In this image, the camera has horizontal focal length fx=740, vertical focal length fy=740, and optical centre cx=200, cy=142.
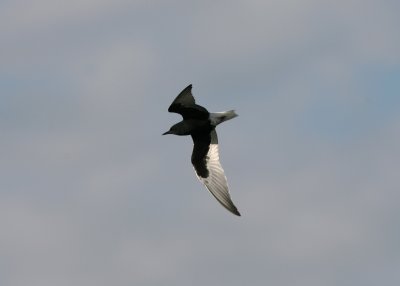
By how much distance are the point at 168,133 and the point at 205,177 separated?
7.97 feet

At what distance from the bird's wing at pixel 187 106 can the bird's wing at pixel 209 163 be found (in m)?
1.56

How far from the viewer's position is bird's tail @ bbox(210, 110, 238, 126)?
25.8 meters

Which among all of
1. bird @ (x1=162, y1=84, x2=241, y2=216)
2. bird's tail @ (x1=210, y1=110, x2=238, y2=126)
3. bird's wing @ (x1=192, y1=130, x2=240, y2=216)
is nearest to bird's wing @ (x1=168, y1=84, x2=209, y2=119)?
bird @ (x1=162, y1=84, x2=241, y2=216)

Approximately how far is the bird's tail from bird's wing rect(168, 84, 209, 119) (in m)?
0.26

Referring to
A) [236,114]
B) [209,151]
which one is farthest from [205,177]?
[236,114]

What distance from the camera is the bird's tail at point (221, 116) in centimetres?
2581

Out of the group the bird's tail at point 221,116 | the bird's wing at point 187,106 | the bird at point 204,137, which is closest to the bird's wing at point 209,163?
the bird at point 204,137

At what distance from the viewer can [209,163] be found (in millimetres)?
27609

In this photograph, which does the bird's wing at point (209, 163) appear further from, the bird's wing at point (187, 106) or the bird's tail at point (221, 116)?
the bird's wing at point (187, 106)

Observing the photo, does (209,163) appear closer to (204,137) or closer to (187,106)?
(204,137)

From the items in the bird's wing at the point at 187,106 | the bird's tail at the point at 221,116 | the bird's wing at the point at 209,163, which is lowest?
the bird's wing at the point at 209,163

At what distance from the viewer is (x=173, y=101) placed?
83.0 ft

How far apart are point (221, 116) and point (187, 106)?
133 centimetres

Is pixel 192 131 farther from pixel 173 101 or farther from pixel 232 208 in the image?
pixel 232 208
